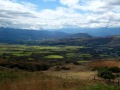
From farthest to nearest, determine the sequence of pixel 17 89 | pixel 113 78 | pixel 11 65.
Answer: pixel 11 65, pixel 113 78, pixel 17 89

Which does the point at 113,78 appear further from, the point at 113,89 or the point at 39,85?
the point at 39,85

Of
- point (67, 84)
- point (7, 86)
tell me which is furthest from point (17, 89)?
point (67, 84)

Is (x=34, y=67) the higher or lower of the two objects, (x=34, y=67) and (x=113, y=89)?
the lower

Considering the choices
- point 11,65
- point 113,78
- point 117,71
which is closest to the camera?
point 113,78

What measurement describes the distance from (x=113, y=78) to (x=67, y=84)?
53.7 ft

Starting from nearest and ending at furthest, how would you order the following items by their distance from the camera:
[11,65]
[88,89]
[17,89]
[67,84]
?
[17,89], [88,89], [67,84], [11,65]

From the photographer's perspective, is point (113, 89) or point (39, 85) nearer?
point (39, 85)

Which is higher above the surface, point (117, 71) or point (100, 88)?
point (100, 88)

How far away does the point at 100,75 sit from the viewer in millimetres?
39656

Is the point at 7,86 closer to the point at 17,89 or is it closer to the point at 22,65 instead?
the point at 17,89

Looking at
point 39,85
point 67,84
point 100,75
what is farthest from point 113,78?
point 39,85

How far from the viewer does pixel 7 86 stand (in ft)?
49.2

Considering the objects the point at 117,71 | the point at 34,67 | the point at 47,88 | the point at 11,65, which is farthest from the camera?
the point at 34,67

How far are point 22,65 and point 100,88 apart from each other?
49.2 meters
